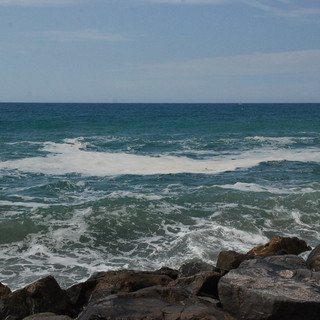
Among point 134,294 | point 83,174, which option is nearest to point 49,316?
point 134,294

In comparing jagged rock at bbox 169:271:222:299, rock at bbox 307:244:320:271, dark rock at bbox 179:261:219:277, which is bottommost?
dark rock at bbox 179:261:219:277

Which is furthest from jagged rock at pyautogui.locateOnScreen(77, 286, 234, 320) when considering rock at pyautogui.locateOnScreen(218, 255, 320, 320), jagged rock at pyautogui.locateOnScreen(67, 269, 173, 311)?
jagged rock at pyautogui.locateOnScreen(67, 269, 173, 311)

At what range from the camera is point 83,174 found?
81.5 feet

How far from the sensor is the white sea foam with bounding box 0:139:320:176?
25905mm

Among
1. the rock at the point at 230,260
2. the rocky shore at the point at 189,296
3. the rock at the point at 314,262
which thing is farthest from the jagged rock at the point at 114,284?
the rock at the point at 314,262

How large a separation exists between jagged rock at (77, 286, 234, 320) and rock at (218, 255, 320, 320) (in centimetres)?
23

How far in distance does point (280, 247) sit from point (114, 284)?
4396 millimetres

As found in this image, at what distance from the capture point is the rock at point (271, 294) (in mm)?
6633

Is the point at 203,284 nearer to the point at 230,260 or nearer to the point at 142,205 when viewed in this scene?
the point at 230,260

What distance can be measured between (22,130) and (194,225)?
37351mm

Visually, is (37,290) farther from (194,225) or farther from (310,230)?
(310,230)

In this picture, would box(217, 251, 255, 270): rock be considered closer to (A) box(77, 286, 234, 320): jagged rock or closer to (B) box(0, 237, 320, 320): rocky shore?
(B) box(0, 237, 320, 320): rocky shore

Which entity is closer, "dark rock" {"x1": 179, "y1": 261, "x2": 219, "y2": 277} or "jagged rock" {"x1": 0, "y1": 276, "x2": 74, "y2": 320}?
"jagged rock" {"x1": 0, "y1": 276, "x2": 74, "y2": 320}

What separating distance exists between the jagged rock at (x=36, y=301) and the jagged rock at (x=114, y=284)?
0.29 meters
